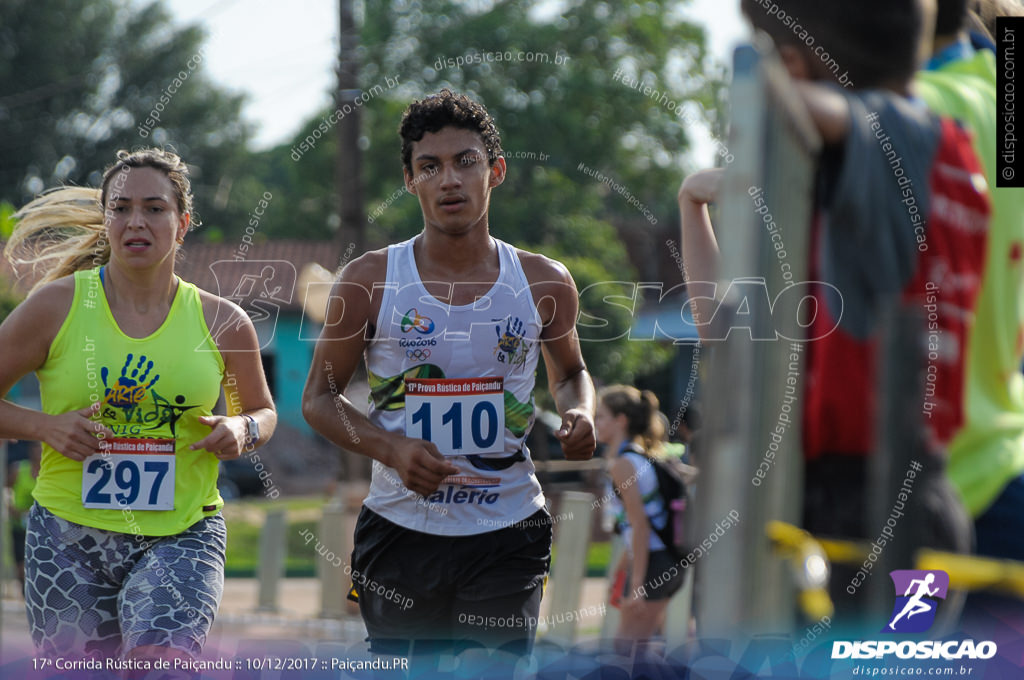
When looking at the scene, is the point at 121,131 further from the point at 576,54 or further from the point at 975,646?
the point at 975,646

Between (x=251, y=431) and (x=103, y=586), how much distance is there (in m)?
0.59

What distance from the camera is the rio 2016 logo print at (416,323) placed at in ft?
11.0

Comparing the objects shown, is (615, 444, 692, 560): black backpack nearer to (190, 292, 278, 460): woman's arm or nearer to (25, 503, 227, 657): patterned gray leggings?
(190, 292, 278, 460): woman's arm

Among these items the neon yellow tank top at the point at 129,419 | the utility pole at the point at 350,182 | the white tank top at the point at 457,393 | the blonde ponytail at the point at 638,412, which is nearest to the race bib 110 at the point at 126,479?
the neon yellow tank top at the point at 129,419

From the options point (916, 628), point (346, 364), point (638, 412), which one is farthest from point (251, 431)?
point (638, 412)

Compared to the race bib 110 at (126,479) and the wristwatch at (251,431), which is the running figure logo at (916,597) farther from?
the race bib 110 at (126,479)

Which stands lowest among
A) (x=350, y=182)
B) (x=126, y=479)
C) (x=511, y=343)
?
(x=126, y=479)

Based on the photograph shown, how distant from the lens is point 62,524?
10.7 feet

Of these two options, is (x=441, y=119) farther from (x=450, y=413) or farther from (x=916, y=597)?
(x=916, y=597)

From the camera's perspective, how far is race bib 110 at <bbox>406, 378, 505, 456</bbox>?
11.1 feet

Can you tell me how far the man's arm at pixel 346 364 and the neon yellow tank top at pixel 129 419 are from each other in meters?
0.31

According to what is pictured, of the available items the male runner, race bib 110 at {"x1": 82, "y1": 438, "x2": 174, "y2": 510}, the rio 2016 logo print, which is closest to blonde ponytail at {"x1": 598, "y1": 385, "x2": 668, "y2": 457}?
the male runner

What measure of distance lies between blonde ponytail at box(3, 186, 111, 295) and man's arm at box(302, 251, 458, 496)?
0.89 m

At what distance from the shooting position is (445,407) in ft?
11.1
